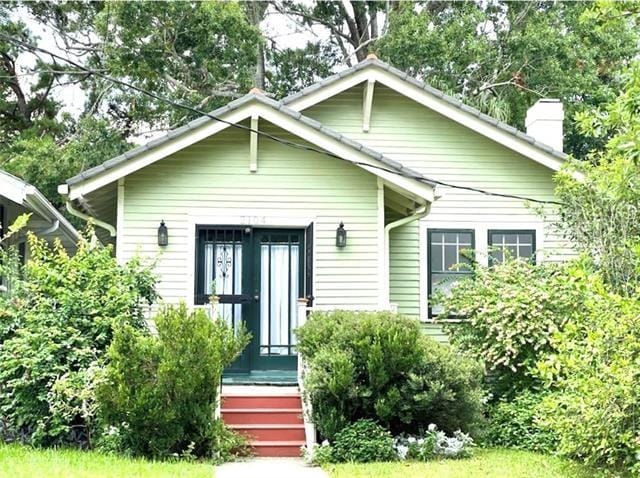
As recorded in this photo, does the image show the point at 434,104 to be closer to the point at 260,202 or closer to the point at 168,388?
the point at 260,202

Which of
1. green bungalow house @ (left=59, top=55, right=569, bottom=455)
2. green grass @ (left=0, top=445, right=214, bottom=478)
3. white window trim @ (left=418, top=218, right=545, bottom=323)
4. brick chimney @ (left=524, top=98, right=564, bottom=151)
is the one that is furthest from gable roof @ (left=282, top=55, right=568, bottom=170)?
green grass @ (left=0, top=445, right=214, bottom=478)

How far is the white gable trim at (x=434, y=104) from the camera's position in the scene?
13898 millimetres

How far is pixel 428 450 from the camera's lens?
31.4ft

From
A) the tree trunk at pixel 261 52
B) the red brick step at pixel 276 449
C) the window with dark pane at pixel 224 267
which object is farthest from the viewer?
the tree trunk at pixel 261 52

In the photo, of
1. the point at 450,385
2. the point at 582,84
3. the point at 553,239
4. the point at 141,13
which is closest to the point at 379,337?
the point at 450,385

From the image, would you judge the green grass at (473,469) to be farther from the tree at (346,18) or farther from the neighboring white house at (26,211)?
the tree at (346,18)

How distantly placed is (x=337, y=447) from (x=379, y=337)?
1.38 meters

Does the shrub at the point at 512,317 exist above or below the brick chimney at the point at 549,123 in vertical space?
below

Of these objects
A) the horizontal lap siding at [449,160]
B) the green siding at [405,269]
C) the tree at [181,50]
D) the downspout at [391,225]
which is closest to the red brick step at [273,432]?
the downspout at [391,225]

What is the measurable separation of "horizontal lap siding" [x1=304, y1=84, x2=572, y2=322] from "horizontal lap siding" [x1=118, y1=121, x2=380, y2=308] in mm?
1829

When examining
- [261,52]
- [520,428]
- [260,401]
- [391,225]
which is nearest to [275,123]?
[391,225]

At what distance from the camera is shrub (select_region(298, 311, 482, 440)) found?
956 cm

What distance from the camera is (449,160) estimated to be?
14414 mm

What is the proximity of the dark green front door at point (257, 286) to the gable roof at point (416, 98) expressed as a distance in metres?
2.68
